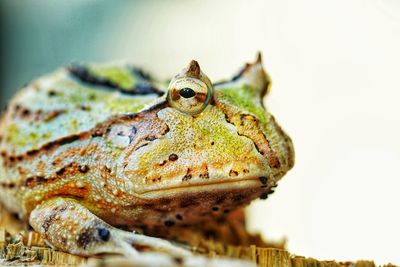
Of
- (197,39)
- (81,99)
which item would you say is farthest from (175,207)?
(197,39)

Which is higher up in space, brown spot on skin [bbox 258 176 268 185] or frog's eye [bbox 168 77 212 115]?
frog's eye [bbox 168 77 212 115]

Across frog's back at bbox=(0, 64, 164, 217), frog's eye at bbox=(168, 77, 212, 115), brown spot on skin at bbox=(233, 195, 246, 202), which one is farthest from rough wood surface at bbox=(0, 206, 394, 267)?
frog's eye at bbox=(168, 77, 212, 115)

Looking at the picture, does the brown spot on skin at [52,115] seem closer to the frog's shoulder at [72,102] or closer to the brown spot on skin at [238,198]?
the frog's shoulder at [72,102]

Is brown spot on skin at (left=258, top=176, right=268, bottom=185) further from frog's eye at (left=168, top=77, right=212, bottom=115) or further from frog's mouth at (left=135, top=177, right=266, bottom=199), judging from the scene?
frog's eye at (left=168, top=77, right=212, bottom=115)

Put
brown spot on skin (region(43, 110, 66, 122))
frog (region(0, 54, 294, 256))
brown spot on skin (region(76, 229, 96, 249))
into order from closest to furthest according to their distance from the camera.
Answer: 1. brown spot on skin (region(76, 229, 96, 249))
2. frog (region(0, 54, 294, 256))
3. brown spot on skin (region(43, 110, 66, 122))

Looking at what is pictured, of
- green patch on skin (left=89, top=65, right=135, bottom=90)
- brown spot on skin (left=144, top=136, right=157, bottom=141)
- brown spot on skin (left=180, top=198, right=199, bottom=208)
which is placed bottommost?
brown spot on skin (left=180, top=198, right=199, bottom=208)

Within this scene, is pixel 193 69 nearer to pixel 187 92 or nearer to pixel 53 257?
pixel 187 92
